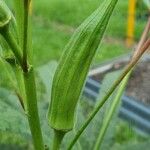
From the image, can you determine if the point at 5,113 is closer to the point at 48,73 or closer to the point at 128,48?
the point at 48,73

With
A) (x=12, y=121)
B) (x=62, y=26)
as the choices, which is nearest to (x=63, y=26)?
(x=62, y=26)

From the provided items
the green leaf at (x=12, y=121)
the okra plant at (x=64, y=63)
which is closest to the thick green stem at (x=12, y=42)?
the okra plant at (x=64, y=63)

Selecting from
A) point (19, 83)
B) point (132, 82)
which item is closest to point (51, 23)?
point (132, 82)

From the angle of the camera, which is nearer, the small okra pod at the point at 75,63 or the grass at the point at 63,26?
the small okra pod at the point at 75,63

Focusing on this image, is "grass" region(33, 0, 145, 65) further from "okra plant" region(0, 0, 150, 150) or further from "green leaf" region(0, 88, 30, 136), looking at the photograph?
"okra plant" region(0, 0, 150, 150)

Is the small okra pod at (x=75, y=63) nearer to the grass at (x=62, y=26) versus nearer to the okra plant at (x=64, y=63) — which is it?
the okra plant at (x=64, y=63)

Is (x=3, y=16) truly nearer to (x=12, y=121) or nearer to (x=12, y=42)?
(x=12, y=42)

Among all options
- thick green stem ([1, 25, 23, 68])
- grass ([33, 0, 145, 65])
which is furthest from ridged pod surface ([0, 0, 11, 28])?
grass ([33, 0, 145, 65])
